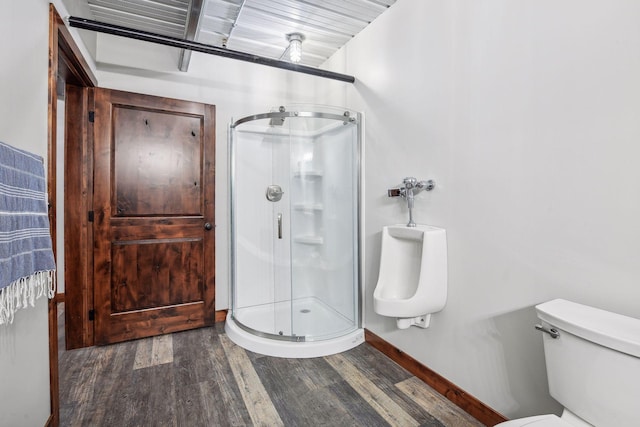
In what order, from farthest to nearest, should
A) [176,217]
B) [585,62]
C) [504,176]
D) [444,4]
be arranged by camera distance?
1. [176,217]
2. [444,4]
3. [504,176]
4. [585,62]

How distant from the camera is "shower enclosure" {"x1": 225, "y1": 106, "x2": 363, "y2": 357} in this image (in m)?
2.43

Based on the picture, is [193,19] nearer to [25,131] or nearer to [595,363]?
[25,131]

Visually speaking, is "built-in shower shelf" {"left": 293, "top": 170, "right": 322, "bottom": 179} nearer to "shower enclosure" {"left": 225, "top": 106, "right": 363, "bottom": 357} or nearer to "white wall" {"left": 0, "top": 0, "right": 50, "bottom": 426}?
"shower enclosure" {"left": 225, "top": 106, "right": 363, "bottom": 357}

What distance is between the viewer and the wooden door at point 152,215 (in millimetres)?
2473

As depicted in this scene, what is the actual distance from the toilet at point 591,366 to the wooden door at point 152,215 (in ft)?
8.12

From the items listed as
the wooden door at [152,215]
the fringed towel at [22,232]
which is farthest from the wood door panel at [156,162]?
the fringed towel at [22,232]

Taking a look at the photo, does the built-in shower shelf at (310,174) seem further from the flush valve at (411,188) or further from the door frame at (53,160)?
the door frame at (53,160)

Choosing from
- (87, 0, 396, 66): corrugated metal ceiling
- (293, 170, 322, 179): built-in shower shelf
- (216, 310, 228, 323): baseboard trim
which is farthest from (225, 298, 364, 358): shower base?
(87, 0, 396, 66): corrugated metal ceiling

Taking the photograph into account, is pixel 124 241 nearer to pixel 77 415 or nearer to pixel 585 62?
pixel 77 415

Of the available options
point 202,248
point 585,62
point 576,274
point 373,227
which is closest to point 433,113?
point 585,62

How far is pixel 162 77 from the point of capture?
2752mm

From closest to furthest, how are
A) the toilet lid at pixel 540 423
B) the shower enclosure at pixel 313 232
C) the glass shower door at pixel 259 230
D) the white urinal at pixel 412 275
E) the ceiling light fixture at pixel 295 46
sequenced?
1. the toilet lid at pixel 540 423
2. the white urinal at pixel 412 275
3. the shower enclosure at pixel 313 232
4. the ceiling light fixture at pixel 295 46
5. the glass shower door at pixel 259 230

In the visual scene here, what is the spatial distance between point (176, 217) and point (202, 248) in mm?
350

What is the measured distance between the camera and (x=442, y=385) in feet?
6.09
